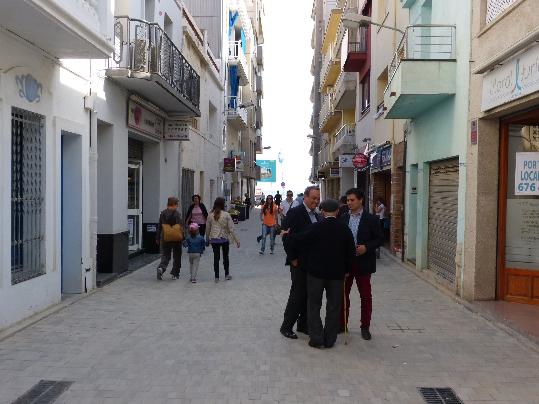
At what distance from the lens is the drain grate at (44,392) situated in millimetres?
4668

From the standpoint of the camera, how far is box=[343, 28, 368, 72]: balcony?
2073 centimetres

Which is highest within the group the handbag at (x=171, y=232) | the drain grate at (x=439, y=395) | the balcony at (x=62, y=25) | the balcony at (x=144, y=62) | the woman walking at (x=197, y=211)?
the balcony at (x=144, y=62)

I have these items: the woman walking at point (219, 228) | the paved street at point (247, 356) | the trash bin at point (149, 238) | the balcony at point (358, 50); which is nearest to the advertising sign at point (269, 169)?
the balcony at point (358, 50)

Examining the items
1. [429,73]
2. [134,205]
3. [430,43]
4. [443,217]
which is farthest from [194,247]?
[430,43]

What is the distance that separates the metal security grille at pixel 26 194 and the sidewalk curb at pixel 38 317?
52 cm

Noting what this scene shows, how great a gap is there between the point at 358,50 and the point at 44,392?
18.5 meters

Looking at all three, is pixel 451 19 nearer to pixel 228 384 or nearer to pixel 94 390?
pixel 228 384

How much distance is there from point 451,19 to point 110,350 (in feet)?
26.8

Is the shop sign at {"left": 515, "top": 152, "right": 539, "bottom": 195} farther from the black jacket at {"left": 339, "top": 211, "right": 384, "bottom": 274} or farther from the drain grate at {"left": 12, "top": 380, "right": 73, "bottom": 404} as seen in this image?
the drain grate at {"left": 12, "top": 380, "right": 73, "bottom": 404}

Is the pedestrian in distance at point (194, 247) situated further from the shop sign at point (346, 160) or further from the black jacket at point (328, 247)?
the shop sign at point (346, 160)

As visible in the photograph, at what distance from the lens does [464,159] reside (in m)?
9.27

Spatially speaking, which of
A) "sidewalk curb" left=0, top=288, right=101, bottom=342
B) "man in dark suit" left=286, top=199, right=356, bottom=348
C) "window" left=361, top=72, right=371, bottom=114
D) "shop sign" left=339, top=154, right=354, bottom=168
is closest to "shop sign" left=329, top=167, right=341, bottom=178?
"shop sign" left=339, top=154, right=354, bottom=168

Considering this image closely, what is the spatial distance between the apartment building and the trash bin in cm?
861

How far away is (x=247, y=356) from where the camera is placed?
233 inches
